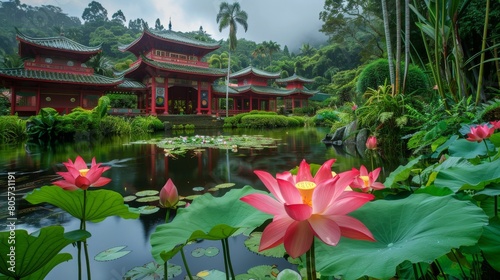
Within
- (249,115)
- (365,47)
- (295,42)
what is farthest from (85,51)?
(295,42)

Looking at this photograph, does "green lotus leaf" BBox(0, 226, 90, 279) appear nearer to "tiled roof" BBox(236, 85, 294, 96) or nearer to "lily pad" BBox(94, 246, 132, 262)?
"lily pad" BBox(94, 246, 132, 262)

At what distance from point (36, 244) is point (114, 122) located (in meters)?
11.6

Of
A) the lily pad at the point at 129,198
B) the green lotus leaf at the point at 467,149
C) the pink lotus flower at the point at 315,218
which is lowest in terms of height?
the lily pad at the point at 129,198

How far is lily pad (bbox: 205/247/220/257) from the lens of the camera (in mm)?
1368

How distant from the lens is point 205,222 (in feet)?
2.43

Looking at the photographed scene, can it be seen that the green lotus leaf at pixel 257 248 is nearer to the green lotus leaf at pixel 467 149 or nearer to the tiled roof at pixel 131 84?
the green lotus leaf at pixel 467 149

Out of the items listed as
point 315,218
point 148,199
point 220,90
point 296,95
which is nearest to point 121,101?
point 220,90

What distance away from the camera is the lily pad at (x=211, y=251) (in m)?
1.37

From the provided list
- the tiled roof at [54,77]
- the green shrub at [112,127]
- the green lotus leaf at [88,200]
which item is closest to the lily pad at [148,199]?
the green lotus leaf at [88,200]

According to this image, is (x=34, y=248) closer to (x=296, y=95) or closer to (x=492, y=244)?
(x=492, y=244)

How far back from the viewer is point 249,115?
18.2m

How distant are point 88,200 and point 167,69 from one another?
1607 centimetres

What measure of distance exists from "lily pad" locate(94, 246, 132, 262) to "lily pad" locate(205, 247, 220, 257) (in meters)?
0.40

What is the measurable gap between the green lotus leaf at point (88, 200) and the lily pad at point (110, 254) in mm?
594
